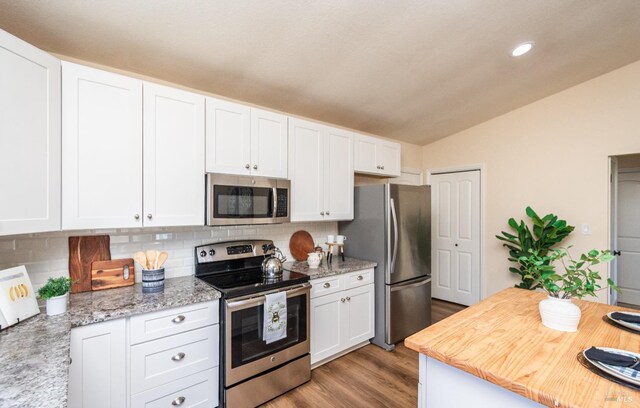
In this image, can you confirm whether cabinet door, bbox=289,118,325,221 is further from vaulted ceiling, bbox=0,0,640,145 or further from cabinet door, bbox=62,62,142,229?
cabinet door, bbox=62,62,142,229

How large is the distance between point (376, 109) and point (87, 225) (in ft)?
9.04

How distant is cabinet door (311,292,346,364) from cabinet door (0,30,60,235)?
1878 millimetres

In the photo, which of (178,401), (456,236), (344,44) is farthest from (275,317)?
(456,236)

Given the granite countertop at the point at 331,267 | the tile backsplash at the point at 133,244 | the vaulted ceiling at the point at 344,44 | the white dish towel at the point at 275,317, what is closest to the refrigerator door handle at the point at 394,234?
the granite countertop at the point at 331,267

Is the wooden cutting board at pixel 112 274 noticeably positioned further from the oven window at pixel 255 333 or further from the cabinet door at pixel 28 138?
the oven window at pixel 255 333

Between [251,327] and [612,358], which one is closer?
[612,358]

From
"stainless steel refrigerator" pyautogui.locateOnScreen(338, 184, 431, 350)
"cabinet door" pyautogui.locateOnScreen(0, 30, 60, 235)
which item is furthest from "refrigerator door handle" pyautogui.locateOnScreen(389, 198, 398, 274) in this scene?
"cabinet door" pyautogui.locateOnScreen(0, 30, 60, 235)

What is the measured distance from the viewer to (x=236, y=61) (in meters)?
2.13

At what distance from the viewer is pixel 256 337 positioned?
80.0 inches

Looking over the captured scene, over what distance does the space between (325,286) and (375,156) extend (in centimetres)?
160

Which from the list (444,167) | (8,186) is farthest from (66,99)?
(444,167)

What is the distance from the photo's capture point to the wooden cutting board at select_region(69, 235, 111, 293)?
1.86 m

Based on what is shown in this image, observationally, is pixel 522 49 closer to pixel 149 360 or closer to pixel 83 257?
pixel 149 360

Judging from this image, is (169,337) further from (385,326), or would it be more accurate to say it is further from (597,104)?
(597,104)
